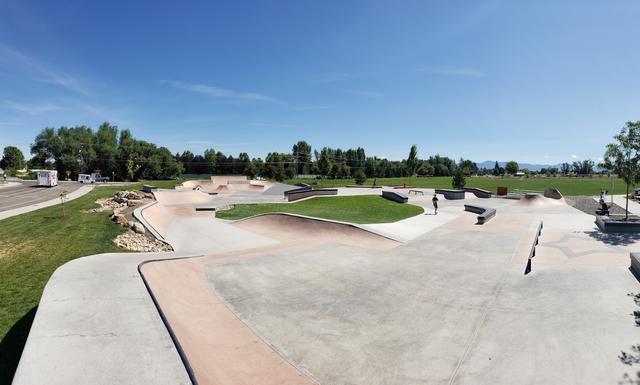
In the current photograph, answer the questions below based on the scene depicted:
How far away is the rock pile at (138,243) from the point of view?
13883 mm

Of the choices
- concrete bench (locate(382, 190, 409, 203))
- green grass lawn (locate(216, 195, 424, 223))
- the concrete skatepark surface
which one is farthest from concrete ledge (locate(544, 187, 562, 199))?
the concrete skatepark surface

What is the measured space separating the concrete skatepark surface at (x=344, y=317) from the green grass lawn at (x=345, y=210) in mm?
7364

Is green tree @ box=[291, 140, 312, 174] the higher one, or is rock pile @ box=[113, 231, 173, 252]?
green tree @ box=[291, 140, 312, 174]

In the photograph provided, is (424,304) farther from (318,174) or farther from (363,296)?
(318,174)

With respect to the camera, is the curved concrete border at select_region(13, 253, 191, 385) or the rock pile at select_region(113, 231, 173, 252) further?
the rock pile at select_region(113, 231, 173, 252)

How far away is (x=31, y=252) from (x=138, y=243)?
3818 mm

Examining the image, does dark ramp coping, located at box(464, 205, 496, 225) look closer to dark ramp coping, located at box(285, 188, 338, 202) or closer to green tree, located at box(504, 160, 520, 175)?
dark ramp coping, located at box(285, 188, 338, 202)

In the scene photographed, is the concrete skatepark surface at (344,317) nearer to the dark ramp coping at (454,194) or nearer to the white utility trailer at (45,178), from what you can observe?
the dark ramp coping at (454,194)

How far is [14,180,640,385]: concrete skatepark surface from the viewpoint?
4.73m

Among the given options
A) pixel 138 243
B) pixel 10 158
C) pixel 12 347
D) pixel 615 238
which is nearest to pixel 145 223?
pixel 138 243

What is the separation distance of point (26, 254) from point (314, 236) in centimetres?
1067

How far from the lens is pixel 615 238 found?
46.1ft

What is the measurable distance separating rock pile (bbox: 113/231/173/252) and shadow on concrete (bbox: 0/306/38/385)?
6804 mm

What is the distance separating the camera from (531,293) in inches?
319
